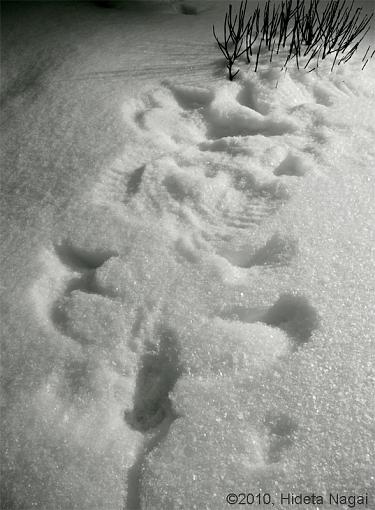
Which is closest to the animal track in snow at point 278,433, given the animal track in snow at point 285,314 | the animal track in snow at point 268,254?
the animal track in snow at point 285,314

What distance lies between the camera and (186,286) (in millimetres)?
1240

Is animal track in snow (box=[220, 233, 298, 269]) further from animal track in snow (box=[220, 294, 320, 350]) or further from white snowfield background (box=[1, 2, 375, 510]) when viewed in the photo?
animal track in snow (box=[220, 294, 320, 350])

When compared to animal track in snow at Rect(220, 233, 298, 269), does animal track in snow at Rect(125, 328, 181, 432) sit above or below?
below

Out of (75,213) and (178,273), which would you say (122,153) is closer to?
A: (75,213)

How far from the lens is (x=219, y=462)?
0.95 metres

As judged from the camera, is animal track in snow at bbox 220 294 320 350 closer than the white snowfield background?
No

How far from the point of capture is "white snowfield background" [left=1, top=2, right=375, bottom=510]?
37.7 inches

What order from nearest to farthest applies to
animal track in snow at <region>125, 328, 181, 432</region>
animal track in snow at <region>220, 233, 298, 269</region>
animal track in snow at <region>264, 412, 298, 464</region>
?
animal track in snow at <region>264, 412, 298, 464</region> → animal track in snow at <region>125, 328, 181, 432</region> → animal track in snow at <region>220, 233, 298, 269</region>

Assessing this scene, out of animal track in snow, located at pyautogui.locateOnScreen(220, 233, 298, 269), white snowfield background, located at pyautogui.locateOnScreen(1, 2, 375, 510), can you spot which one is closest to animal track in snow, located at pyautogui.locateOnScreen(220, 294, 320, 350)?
white snowfield background, located at pyautogui.locateOnScreen(1, 2, 375, 510)

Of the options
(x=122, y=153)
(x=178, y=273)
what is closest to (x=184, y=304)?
(x=178, y=273)

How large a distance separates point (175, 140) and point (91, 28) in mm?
1186

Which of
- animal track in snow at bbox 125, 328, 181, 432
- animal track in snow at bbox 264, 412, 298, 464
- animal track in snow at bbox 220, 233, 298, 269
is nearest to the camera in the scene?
animal track in snow at bbox 264, 412, 298, 464

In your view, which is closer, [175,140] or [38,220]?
[38,220]

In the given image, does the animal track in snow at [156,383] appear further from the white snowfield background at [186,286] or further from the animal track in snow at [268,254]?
the animal track in snow at [268,254]
